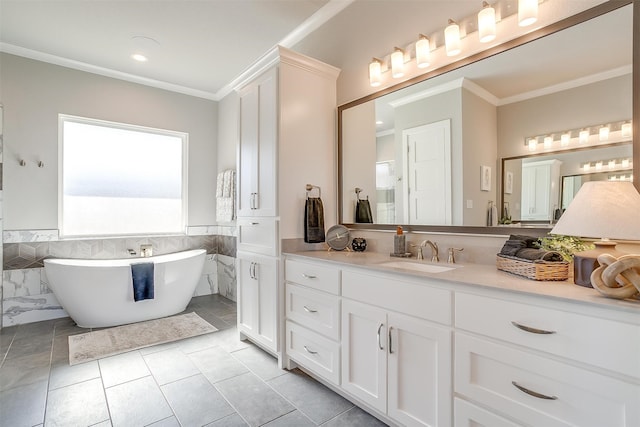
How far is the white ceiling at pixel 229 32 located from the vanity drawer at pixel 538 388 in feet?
4.38

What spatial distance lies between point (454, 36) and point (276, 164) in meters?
1.41

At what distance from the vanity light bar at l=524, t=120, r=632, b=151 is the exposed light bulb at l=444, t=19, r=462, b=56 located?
666mm

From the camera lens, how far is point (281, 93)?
240 cm

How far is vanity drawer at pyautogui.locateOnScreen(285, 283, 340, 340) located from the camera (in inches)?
77.8

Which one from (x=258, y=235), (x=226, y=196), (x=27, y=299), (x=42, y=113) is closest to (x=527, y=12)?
(x=258, y=235)

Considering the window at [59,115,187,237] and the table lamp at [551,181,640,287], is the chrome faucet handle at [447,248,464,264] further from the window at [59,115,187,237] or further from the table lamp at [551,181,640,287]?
the window at [59,115,187,237]

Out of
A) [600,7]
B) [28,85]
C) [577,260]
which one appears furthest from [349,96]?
[28,85]

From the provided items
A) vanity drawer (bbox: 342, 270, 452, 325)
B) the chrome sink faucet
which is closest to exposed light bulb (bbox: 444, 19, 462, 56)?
the chrome sink faucet

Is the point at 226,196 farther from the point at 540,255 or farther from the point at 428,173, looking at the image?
the point at 540,255

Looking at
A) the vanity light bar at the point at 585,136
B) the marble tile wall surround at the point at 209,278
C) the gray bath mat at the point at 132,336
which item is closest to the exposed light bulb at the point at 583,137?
the vanity light bar at the point at 585,136

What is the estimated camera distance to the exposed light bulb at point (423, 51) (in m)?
2.05

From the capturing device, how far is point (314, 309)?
213cm

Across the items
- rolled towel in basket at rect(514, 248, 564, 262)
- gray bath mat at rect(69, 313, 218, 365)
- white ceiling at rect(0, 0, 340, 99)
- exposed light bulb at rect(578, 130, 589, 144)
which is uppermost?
white ceiling at rect(0, 0, 340, 99)

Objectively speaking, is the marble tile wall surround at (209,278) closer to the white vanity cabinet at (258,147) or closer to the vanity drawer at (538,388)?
the white vanity cabinet at (258,147)
